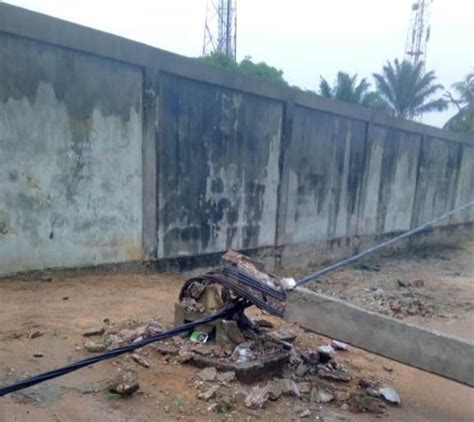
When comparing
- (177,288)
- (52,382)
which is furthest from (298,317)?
(177,288)

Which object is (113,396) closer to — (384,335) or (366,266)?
(384,335)

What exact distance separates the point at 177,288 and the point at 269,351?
100 inches

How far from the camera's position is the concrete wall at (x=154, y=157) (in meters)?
5.07

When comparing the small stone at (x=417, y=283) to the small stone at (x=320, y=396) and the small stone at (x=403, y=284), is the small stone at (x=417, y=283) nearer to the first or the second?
the small stone at (x=403, y=284)

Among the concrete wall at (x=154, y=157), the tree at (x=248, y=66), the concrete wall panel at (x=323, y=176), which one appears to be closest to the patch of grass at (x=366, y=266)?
the concrete wall at (x=154, y=157)

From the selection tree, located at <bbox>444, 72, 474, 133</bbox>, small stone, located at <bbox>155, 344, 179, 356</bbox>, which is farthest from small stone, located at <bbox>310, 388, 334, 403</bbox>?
tree, located at <bbox>444, 72, 474, 133</bbox>

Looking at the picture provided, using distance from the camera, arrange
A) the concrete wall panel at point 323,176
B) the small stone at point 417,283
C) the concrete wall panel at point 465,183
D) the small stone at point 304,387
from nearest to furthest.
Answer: the small stone at point 304,387 < the small stone at point 417,283 < the concrete wall panel at point 323,176 < the concrete wall panel at point 465,183

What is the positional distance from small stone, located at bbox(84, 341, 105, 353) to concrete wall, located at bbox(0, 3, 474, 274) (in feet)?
6.59

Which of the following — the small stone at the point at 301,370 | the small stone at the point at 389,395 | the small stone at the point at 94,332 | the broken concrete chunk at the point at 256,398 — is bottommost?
the small stone at the point at 389,395

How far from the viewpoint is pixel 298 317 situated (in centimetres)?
351

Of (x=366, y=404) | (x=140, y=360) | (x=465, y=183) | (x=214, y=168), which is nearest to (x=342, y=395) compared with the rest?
(x=366, y=404)

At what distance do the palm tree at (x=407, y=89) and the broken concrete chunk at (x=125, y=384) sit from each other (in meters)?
30.0

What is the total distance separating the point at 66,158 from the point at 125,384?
10.7 ft

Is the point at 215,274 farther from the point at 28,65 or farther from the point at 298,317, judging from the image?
the point at 28,65
